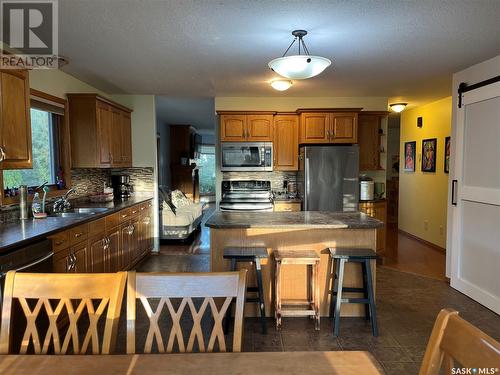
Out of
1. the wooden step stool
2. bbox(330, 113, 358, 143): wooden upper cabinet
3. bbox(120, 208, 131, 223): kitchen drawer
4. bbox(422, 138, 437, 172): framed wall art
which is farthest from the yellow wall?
bbox(120, 208, 131, 223): kitchen drawer

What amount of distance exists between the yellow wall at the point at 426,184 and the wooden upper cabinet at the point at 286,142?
2.32 meters

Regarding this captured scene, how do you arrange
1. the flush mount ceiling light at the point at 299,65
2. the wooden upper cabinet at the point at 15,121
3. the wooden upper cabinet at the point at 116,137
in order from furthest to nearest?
the wooden upper cabinet at the point at 116,137 → the wooden upper cabinet at the point at 15,121 → the flush mount ceiling light at the point at 299,65

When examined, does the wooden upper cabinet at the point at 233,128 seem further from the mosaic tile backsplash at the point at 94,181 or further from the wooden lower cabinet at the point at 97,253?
the wooden lower cabinet at the point at 97,253

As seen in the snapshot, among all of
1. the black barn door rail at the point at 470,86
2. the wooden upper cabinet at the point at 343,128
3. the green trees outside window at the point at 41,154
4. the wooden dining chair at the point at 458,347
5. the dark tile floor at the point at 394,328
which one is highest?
the black barn door rail at the point at 470,86

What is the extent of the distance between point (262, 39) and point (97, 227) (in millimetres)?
2243

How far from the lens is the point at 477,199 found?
11.2 ft

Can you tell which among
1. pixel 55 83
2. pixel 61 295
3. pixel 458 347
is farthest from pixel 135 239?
pixel 458 347

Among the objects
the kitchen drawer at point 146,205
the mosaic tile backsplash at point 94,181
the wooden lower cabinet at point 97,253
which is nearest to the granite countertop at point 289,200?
the kitchen drawer at point 146,205

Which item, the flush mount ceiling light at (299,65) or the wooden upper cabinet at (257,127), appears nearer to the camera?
the flush mount ceiling light at (299,65)

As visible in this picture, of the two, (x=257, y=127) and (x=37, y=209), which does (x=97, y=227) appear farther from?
(x=257, y=127)

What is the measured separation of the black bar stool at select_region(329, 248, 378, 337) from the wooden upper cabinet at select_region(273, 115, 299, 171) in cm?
243

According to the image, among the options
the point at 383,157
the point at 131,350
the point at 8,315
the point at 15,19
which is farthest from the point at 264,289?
the point at 383,157

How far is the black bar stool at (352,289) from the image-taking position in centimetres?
271

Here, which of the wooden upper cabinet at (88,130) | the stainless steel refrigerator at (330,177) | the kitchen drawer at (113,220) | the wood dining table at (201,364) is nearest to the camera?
the wood dining table at (201,364)
